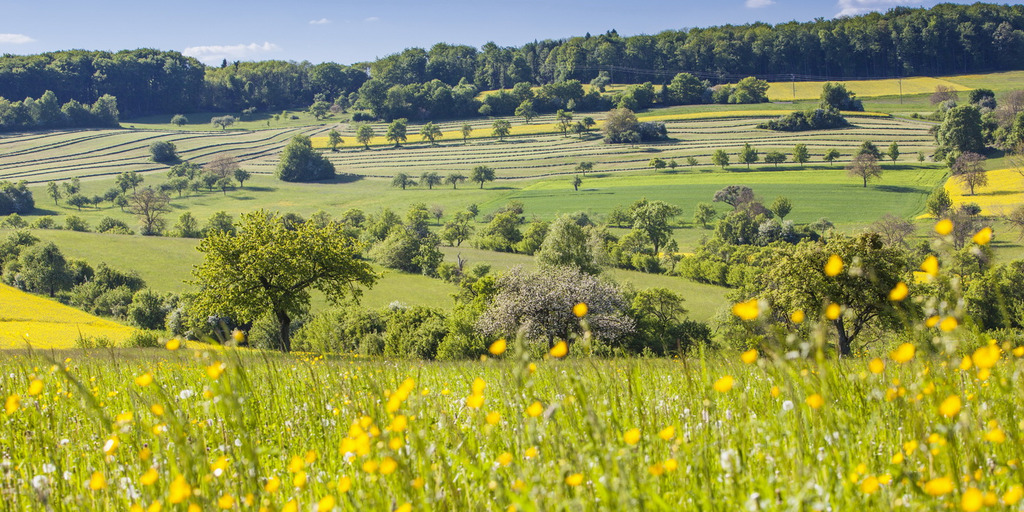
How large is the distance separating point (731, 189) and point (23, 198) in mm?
128326

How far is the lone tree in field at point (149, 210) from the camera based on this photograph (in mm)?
110938

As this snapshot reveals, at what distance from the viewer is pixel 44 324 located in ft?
145

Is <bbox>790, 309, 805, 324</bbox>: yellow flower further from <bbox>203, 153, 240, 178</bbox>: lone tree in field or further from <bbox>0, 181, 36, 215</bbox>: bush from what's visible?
<bbox>203, 153, 240, 178</bbox>: lone tree in field

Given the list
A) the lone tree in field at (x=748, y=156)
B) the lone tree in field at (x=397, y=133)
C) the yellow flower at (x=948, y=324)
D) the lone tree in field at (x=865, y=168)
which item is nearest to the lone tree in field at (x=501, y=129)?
the lone tree in field at (x=397, y=133)

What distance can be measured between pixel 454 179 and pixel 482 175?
706cm

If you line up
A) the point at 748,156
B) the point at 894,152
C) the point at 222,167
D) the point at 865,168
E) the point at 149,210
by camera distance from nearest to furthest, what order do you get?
1. the point at 149,210
2. the point at 865,168
3. the point at 894,152
4. the point at 748,156
5. the point at 222,167

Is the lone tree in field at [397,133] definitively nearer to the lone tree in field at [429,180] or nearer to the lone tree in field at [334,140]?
the lone tree in field at [334,140]

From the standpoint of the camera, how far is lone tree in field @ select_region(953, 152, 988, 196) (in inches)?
4035

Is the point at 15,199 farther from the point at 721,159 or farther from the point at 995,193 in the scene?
the point at 995,193

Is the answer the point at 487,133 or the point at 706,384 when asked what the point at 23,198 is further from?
the point at 706,384

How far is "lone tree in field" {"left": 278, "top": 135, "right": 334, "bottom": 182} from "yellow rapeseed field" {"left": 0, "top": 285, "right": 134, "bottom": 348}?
324 ft

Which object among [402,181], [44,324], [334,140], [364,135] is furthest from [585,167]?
[44,324]

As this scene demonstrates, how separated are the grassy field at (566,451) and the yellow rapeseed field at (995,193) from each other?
107342 millimetres

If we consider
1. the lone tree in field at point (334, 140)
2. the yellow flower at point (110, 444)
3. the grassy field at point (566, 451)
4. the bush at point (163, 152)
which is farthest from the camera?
the lone tree in field at point (334, 140)
